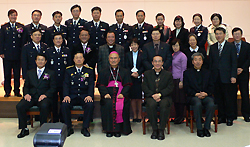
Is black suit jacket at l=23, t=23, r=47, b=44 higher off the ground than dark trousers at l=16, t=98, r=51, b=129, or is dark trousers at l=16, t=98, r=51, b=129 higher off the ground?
black suit jacket at l=23, t=23, r=47, b=44

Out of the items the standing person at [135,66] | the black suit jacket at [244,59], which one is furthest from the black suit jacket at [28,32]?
the black suit jacket at [244,59]

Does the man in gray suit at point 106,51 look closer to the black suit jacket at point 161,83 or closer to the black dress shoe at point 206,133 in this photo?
the black suit jacket at point 161,83

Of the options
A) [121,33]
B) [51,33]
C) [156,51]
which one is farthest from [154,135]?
[51,33]

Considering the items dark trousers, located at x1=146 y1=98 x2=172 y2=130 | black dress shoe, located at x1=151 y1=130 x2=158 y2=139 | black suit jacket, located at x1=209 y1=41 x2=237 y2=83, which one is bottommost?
black dress shoe, located at x1=151 y1=130 x2=158 y2=139

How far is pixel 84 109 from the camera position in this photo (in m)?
4.18

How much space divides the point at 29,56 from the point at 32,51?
102 millimetres

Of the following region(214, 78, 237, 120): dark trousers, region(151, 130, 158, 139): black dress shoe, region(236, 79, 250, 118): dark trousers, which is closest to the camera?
region(151, 130, 158, 139): black dress shoe

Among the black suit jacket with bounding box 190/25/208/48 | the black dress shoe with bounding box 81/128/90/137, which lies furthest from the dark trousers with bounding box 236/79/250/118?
the black dress shoe with bounding box 81/128/90/137

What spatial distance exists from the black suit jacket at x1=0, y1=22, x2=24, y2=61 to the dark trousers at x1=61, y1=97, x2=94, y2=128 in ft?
5.17

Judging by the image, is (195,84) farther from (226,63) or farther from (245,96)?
(245,96)

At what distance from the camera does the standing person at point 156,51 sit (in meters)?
4.61

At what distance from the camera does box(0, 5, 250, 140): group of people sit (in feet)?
13.6

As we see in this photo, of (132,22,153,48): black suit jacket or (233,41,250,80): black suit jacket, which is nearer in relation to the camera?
(233,41,250,80): black suit jacket

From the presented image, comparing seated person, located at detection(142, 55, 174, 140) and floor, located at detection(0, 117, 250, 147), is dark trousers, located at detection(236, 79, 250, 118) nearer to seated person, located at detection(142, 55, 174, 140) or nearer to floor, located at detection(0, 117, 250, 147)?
floor, located at detection(0, 117, 250, 147)
